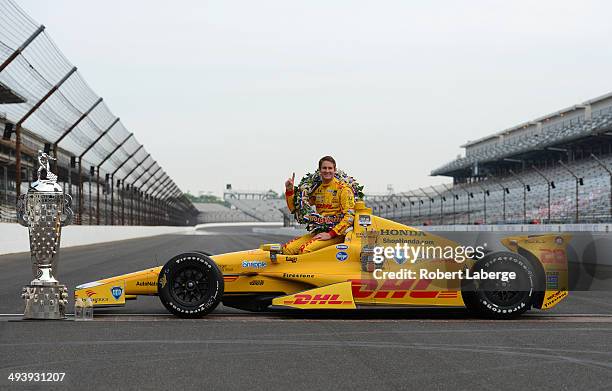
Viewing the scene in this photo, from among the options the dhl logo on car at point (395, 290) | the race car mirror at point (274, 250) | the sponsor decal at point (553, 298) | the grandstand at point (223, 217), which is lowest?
the sponsor decal at point (553, 298)

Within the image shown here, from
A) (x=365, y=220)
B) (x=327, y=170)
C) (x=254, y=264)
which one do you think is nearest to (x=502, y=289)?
(x=365, y=220)

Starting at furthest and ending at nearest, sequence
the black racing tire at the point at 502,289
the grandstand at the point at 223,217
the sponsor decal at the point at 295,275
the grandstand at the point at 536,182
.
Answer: the grandstand at the point at 223,217, the grandstand at the point at 536,182, the sponsor decal at the point at 295,275, the black racing tire at the point at 502,289

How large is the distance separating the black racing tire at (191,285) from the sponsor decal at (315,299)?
719mm

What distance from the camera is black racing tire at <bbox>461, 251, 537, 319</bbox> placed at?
22.7 ft

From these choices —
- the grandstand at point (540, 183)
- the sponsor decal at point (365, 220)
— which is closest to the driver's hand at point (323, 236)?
the sponsor decal at point (365, 220)

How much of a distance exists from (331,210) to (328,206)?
57 millimetres

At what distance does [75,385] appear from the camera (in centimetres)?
414

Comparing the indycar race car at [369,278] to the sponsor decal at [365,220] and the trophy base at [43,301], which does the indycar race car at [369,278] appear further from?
the trophy base at [43,301]

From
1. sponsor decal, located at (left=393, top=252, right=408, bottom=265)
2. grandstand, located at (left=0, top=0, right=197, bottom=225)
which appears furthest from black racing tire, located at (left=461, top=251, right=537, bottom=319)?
grandstand, located at (left=0, top=0, right=197, bottom=225)

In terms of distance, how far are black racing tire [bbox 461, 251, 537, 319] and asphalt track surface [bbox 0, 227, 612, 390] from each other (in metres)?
0.20

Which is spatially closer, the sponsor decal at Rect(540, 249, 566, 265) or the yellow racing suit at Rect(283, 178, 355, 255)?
the sponsor decal at Rect(540, 249, 566, 265)

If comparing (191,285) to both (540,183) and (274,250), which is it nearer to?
(274,250)

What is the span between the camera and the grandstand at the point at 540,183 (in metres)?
46.4

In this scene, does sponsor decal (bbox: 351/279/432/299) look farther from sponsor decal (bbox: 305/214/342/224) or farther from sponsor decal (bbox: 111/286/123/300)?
sponsor decal (bbox: 111/286/123/300)
